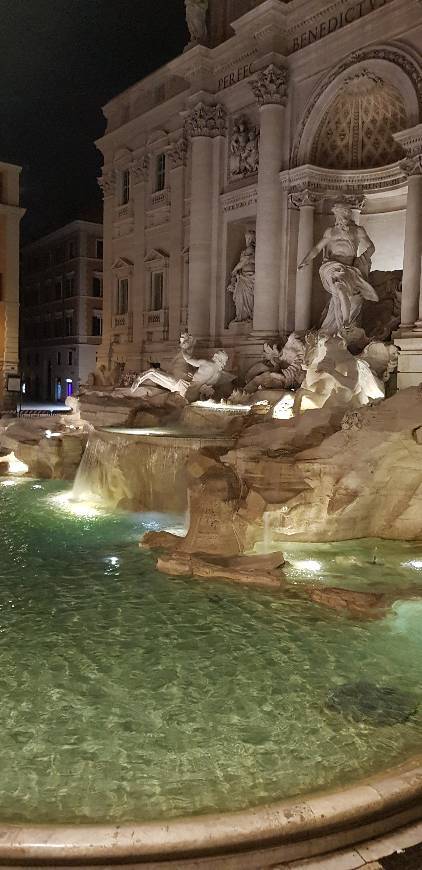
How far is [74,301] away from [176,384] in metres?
23.0

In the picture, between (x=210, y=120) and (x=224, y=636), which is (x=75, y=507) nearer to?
(x=224, y=636)

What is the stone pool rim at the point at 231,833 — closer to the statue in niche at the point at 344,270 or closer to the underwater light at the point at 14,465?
the underwater light at the point at 14,465

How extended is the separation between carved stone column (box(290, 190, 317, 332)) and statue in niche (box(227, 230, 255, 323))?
1.95 meters

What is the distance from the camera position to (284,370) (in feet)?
51.6

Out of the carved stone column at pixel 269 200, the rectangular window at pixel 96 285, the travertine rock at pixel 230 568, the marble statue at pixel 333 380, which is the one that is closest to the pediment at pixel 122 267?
the carved stone column at pixel 269 200

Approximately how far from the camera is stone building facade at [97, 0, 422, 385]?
47.4 ft

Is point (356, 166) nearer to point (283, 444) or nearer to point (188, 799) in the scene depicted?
point (283, 444)

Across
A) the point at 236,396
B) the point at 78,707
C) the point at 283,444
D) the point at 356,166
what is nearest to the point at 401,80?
the point at 356,166

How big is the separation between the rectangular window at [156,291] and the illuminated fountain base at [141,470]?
37.2 feet

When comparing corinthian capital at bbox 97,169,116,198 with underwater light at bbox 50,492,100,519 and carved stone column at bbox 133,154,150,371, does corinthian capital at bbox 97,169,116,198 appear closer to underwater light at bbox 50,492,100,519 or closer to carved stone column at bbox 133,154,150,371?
carved stone column at bbox 133,154,150,371

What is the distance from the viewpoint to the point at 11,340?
2817cm

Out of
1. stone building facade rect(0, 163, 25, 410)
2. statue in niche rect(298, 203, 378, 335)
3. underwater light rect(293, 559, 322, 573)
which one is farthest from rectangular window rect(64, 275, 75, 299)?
underwater light rect(293, 559, 322, 573)

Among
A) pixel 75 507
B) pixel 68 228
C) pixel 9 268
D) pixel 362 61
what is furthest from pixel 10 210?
pixel 75 507

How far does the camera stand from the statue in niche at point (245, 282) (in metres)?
18.5
